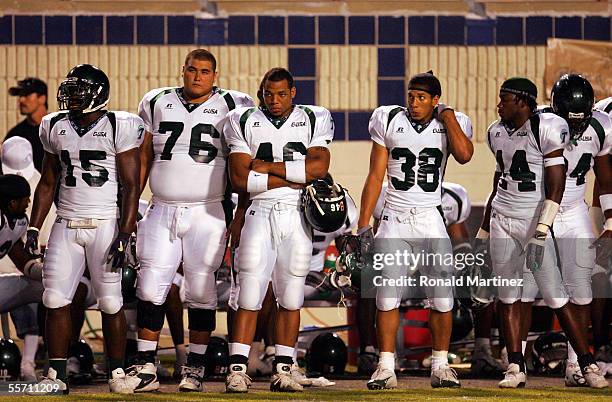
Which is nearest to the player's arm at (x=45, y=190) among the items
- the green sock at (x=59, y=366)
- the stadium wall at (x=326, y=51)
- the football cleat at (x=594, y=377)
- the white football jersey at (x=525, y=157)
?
the green sock at (x=59, y=366)

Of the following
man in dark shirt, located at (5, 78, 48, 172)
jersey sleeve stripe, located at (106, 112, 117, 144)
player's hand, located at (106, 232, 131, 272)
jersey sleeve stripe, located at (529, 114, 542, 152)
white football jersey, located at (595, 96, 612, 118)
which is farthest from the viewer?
man in dark shirt, located at (5, 78, 48, 172)

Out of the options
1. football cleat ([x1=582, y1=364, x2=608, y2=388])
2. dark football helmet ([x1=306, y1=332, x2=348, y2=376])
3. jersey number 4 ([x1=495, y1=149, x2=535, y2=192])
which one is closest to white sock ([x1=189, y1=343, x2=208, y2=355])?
dark football helmet ([x1=306, y1=332, x2=348, y2=376])

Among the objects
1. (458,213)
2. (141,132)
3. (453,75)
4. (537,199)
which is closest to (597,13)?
(453,75)

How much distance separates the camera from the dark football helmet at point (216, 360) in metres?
8.37

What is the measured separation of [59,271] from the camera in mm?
7320

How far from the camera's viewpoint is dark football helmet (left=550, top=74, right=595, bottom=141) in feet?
26.2

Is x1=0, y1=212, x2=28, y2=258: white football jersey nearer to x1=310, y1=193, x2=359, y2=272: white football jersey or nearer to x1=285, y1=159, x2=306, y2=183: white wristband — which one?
x1=310, y1=193, x2=359, y2=272: white football jersey

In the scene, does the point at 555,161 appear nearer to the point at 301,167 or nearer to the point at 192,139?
the point at 301,167

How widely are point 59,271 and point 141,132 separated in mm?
829

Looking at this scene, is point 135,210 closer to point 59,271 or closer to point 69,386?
point 59,271

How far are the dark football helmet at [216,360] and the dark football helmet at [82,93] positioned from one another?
5.52ft

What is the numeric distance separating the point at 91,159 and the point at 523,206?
2.33 metres

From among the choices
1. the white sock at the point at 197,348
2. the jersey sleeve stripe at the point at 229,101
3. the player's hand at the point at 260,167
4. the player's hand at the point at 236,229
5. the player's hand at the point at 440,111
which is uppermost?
the jersey sleeve stripe at the point at 229,101

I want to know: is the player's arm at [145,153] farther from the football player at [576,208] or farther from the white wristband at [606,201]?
the white wristband at [606,201]
